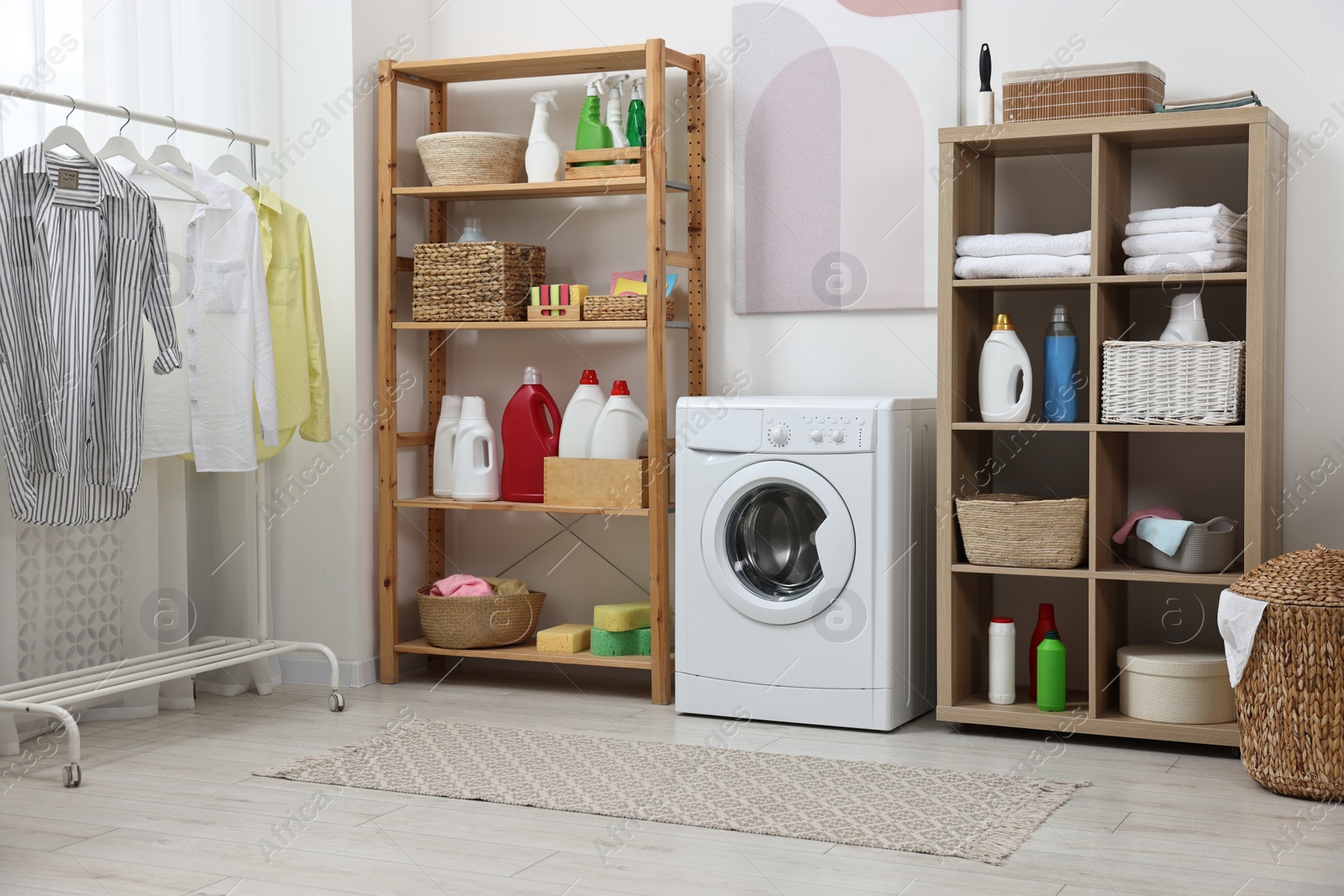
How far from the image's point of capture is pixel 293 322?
11.5 feet

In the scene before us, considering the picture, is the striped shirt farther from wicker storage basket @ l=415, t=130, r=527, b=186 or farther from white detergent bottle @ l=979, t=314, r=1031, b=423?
white detergent bottle @ l=979, t=314, r=1031, b=423

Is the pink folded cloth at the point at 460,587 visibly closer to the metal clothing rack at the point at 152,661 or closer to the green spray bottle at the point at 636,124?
the metal clothing rack at the point at 152,661

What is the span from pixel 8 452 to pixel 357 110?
1.35 meters

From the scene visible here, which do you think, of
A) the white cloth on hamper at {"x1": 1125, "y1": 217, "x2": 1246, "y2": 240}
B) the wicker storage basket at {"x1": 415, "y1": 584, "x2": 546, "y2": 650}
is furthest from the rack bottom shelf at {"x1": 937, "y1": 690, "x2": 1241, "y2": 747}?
the wicker storage basket at {"x1": 415, "y1": 584, "x2": 546, "y2": 650}

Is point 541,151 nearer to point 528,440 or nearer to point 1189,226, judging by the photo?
point 528,440

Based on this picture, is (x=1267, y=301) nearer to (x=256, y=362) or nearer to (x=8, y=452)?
(x=256, y=362)

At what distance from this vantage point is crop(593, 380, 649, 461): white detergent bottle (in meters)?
3.58

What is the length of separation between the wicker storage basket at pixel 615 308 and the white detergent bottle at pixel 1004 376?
0.89m

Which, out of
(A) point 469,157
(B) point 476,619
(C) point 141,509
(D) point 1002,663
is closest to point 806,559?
(D) point 1002,663

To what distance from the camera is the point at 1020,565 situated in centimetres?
312

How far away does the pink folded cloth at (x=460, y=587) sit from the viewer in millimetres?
3771

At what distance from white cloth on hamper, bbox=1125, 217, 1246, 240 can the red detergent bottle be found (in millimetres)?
1569

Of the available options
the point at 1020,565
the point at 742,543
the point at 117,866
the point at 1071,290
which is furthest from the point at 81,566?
the point at 1071,290

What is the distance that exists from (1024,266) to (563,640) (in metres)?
1.52
